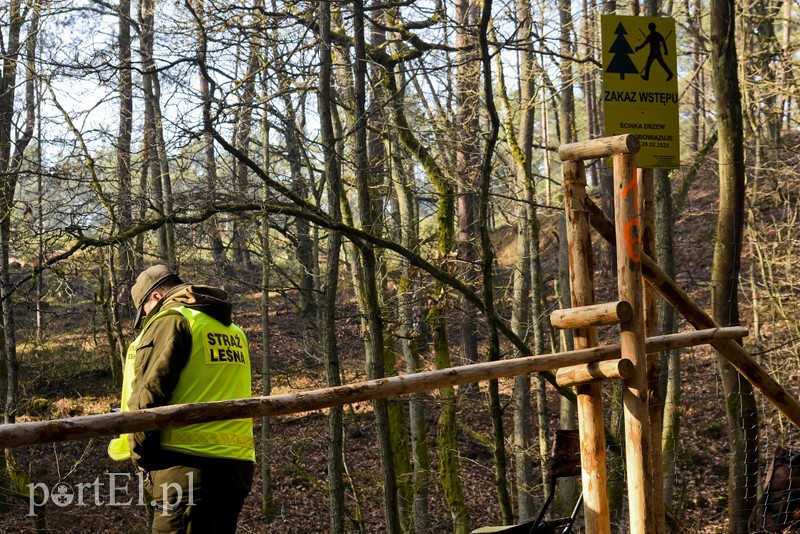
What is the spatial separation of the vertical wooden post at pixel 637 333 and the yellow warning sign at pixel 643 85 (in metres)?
0.48

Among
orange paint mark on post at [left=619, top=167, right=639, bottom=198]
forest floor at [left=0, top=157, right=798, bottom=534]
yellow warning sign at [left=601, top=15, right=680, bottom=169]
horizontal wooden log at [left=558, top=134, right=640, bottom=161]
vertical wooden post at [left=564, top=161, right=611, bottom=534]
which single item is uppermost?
yellow warning sign at [left=601, top=15, right=680, bottom=169]

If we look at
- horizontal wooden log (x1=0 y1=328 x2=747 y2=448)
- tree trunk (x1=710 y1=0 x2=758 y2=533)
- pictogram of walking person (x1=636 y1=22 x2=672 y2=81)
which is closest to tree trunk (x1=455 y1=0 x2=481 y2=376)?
tree trunk (x1=710 y1=0 x2=758 y2=533)

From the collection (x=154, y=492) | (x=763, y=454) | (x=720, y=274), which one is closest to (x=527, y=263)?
(x=763, y=454)

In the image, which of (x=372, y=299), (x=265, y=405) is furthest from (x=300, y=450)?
(x=265, y=405)

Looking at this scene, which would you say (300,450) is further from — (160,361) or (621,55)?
(621,55)

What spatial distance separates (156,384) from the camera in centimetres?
384

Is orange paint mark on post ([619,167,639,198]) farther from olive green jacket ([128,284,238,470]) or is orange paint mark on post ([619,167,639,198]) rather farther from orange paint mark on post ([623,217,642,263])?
olive green jacket ([128,284,238,470])

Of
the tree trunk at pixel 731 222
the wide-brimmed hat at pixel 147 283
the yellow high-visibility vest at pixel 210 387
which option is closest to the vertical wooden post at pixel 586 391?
the yellow high-visibility vest at pixel 210 387

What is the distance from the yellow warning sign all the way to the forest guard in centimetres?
236

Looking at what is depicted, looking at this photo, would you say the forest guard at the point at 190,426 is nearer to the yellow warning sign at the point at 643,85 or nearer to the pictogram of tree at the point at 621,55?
the yellow warning sign at the point at 643,85

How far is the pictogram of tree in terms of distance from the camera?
14.8ft

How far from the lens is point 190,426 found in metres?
3.89

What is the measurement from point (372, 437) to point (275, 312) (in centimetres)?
677

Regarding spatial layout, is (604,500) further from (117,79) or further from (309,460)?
(309,460)
